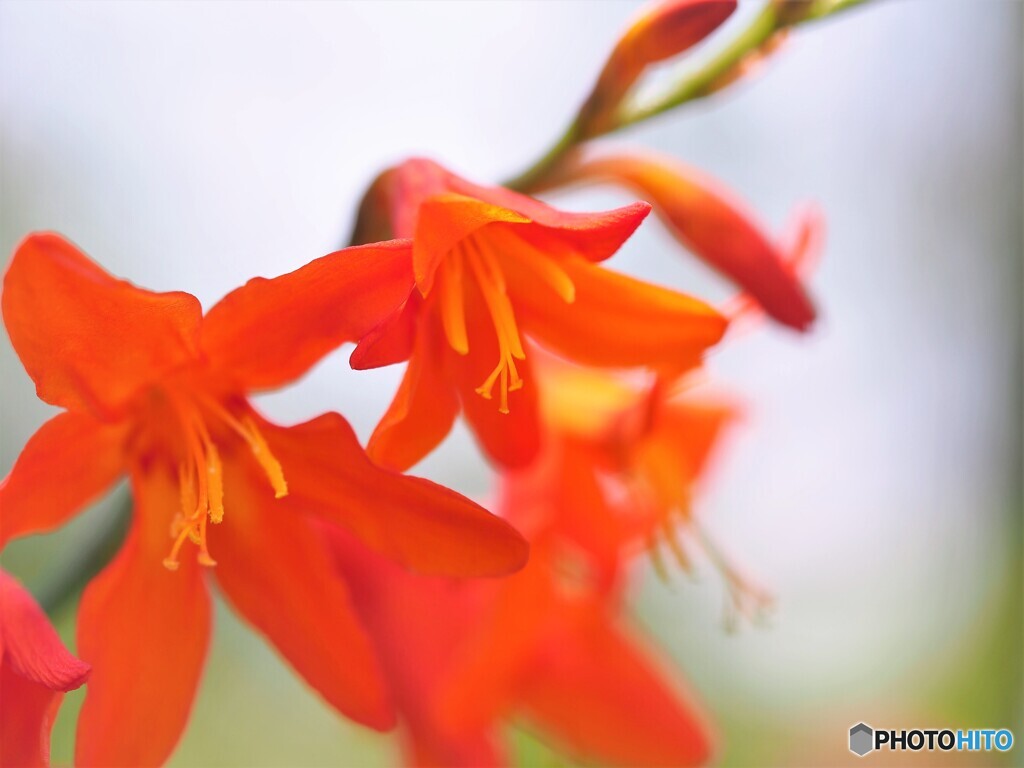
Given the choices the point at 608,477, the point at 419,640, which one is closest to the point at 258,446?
the point at 419,640

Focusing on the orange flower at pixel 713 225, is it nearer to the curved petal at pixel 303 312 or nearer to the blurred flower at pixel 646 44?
the blurred flower at pixel 646 44

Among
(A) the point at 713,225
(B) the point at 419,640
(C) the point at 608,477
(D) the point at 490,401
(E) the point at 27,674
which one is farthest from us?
(C) the point at 608,477

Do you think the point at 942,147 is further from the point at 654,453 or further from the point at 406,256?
the point at 406,256

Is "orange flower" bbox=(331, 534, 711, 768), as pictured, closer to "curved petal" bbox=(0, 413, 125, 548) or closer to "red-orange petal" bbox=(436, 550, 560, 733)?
"red-orange petal" bbox=(436, 550, 560, 733)

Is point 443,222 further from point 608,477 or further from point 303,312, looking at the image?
point 608,477

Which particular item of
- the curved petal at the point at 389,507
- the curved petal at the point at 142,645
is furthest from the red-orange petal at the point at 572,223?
the curved petal at the point at 142,645

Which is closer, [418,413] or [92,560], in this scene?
[418,413]
